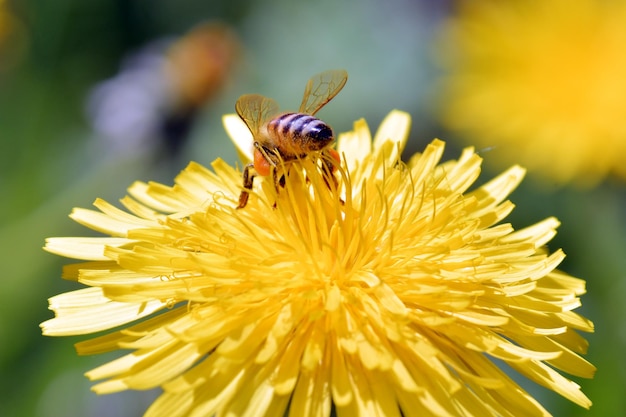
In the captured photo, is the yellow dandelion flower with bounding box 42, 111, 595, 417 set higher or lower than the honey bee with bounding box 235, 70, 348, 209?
lower

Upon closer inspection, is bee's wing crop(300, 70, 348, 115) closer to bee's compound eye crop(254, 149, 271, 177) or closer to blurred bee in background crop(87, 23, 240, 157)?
bee's compound eye crop(254, 149, 271, 177)

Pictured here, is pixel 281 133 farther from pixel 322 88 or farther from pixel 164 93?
pixel 164 93

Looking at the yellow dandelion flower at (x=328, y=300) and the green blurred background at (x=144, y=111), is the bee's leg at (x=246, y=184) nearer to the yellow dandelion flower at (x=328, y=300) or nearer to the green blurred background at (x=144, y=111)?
the yellow dandelion flower at (x=328, y=300)

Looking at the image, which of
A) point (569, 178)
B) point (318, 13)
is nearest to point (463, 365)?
point (569, 178)

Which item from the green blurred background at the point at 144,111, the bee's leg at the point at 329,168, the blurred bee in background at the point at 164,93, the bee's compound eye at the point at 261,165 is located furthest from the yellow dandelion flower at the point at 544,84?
the bee's compound eye at the point at 261,165

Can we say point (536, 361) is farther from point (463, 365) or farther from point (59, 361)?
point (59, 361)

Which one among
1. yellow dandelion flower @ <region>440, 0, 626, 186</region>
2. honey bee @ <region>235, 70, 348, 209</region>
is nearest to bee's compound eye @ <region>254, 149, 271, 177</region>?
honey bee @ <region>235, 70, 348, 209</region>
